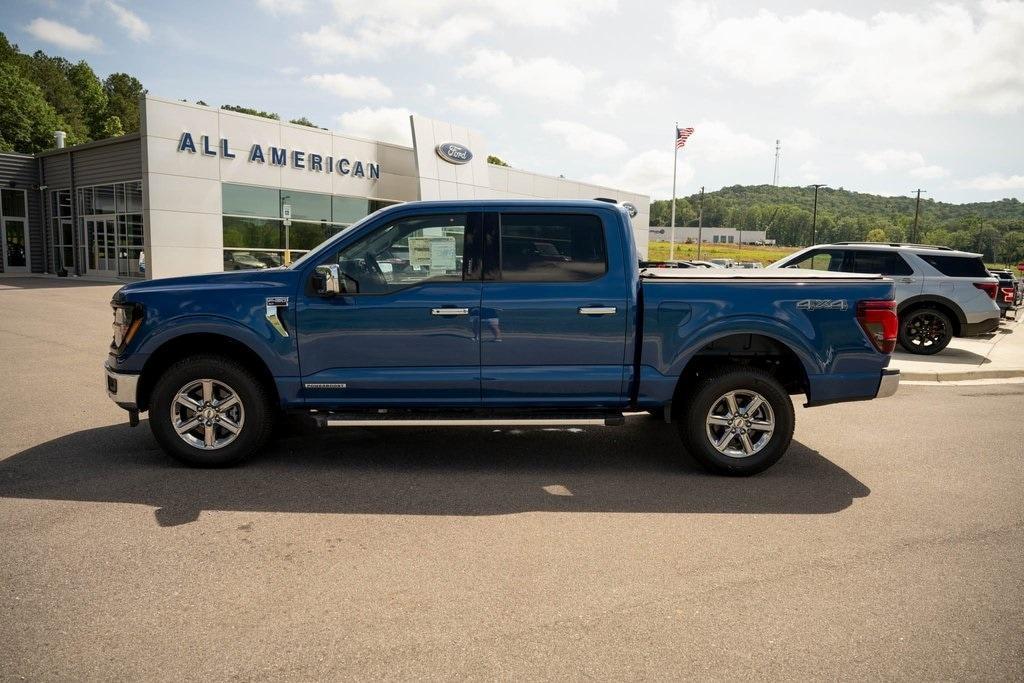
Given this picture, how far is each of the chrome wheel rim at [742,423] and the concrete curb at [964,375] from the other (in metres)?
5.77

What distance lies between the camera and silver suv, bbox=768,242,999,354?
1177 centimetres

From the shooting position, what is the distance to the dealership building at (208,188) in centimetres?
2339

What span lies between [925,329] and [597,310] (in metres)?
9.58

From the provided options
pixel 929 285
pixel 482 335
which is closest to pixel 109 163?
pixel 482 335

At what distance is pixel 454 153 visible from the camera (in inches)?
1158

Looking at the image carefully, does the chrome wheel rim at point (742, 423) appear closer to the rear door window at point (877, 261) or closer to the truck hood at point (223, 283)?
the truck hood at point (223, 283)

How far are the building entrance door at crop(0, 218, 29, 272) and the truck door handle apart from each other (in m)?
34.7

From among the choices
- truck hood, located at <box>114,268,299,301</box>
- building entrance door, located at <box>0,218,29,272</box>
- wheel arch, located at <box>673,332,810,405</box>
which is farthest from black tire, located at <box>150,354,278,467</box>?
building entrance door, located at <box>0,218,29,272</box>

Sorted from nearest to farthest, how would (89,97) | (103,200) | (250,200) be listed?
1. (250,200)
2. (103,200)
3. (89,97)

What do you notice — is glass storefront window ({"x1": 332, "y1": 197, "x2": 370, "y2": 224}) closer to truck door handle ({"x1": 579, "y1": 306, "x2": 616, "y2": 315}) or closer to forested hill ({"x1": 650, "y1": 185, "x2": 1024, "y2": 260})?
truck door handle ({"x1": 579, "y1": 306, "x2": 616, "y2": 315})

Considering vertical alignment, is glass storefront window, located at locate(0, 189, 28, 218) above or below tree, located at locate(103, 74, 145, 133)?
below

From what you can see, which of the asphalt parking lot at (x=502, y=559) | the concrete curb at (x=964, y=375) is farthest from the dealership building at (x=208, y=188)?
the asphalt parking lot at (x=502, y=559)

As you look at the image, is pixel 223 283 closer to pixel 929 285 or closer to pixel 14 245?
pixel 929 285

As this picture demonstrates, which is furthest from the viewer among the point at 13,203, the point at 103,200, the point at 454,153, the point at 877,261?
the point at 13,203
